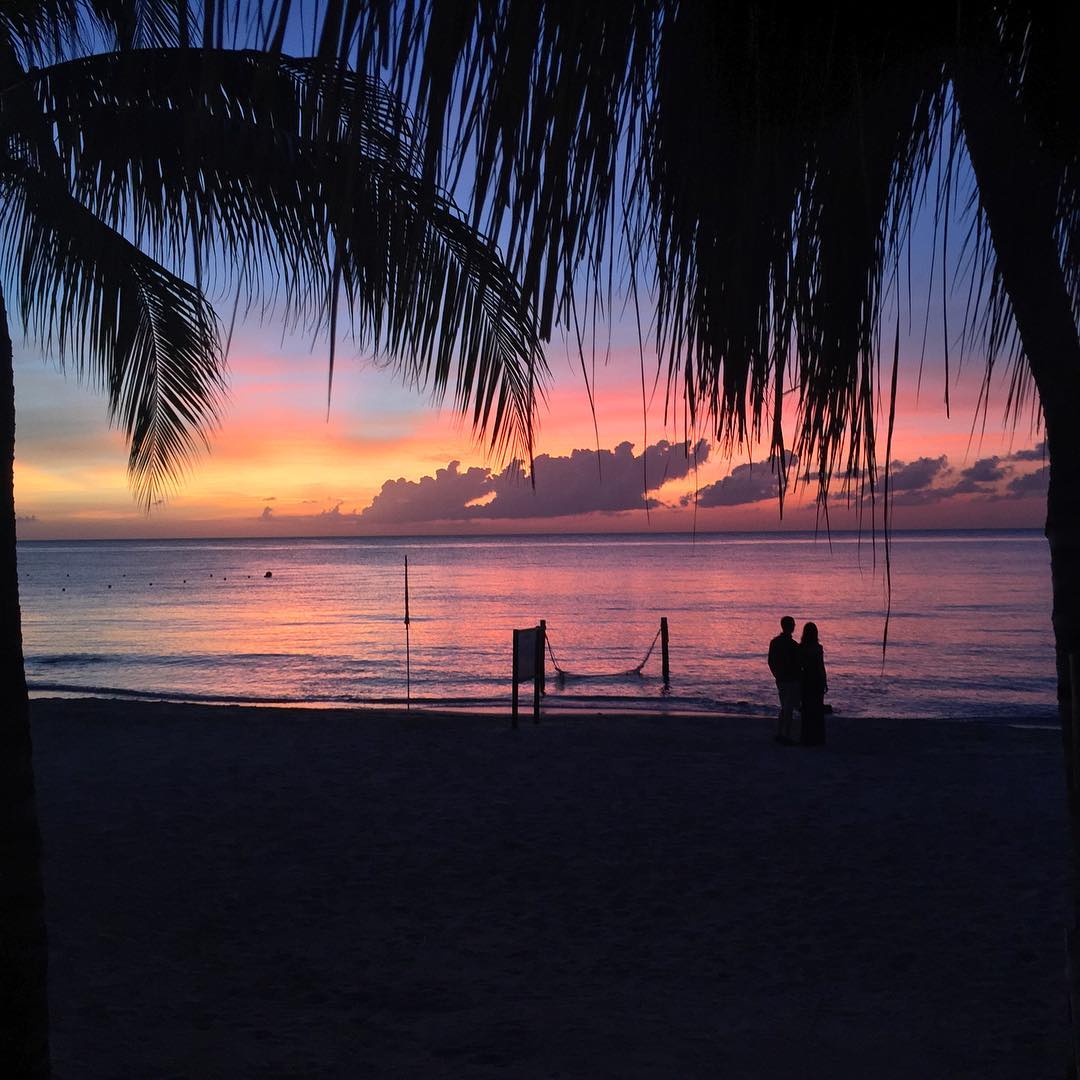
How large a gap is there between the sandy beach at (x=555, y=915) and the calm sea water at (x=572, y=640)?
2.71 m

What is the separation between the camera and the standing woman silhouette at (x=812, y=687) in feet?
42.4

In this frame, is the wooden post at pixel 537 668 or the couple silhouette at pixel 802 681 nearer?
the couple silhouette at pixel 802 681

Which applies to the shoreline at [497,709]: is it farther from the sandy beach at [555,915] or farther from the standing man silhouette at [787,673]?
the sandy beach at [555,915]

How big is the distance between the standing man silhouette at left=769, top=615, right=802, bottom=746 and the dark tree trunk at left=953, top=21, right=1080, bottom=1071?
11613mm

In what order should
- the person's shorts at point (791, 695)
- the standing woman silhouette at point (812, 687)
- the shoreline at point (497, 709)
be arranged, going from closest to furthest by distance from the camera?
the standing woman silhouette at point (812, 687) < the person's shorts at point (791, 695) < the shoreline at point (497, 709)

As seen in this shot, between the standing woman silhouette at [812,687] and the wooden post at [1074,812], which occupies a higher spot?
the wooden post at [1074,812]

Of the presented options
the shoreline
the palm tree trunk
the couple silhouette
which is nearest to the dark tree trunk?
the palm tree trunk

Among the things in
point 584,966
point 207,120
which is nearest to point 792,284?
point 207,120

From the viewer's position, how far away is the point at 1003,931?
6.71 meters

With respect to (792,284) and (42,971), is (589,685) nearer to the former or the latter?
(42,971)

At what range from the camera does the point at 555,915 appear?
7.05 meters

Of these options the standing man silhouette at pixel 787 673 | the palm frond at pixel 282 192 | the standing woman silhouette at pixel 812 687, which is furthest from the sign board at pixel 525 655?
the palm frond at pixel 282 192

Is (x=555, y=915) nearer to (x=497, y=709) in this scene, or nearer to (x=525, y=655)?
(x=525, y=655)

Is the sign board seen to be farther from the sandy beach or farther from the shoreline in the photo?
the sandy beach
